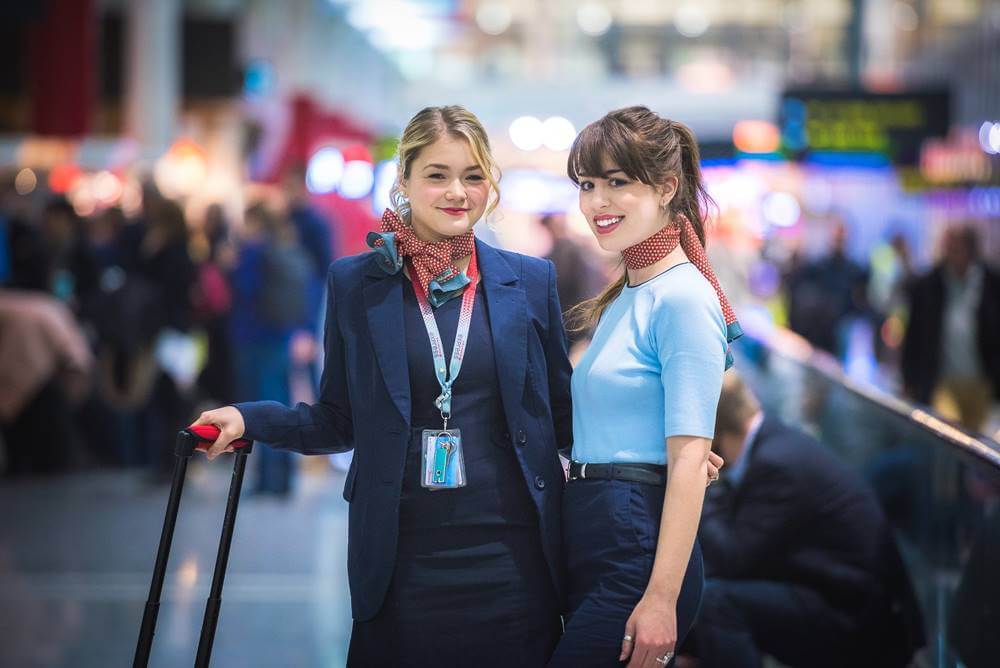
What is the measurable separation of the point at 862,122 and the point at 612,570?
1357 centimetres

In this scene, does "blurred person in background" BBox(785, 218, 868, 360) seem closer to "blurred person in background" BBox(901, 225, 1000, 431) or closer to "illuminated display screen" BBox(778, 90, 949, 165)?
"illuminated display screen" BBox(778, 90, 949, 165)

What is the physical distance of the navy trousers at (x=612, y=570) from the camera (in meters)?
2.71

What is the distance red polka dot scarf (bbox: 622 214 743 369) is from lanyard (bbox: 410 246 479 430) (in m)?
0.33

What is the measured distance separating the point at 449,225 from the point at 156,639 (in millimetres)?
3506

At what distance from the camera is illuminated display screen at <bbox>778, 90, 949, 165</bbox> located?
1533 cm

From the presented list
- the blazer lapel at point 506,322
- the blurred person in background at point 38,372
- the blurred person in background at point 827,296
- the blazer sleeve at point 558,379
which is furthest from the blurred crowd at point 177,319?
the blazer lapel at point 506,322

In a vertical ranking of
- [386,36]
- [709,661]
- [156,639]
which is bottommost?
[156,639]

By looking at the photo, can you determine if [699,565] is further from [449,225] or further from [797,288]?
[797,288]

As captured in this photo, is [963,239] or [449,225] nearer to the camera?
[449,225]

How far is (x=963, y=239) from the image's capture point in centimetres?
1085

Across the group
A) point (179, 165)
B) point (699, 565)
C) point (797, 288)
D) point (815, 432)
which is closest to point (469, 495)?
point (699, 565)

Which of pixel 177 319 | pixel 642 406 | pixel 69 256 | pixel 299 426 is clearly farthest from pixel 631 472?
pixel 69 256

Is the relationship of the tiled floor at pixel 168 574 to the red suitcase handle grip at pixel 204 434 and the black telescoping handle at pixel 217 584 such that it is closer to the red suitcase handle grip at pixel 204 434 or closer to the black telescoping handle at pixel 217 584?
the black telescoping handle at pixel 217 584

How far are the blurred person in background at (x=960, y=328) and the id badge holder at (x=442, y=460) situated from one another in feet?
27.5
